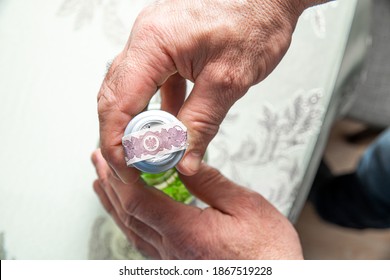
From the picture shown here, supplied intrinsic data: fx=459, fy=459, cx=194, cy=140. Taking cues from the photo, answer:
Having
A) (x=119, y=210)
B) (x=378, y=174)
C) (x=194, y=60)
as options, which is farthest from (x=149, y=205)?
(x=378, y=174)

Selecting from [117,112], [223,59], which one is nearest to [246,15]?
[223,59]

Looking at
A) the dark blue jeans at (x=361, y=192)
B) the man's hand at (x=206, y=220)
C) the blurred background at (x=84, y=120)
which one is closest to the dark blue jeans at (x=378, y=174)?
the dark blue jeans at (x=361, y=192)

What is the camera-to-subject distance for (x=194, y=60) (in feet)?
1.38

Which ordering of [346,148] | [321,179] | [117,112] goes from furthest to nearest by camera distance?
[346,148]
[321,179]
[117,112]

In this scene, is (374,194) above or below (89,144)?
below

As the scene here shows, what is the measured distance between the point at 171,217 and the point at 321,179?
2.08 feet

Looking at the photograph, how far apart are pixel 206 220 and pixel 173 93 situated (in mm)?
144

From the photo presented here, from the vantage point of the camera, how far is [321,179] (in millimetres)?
1047

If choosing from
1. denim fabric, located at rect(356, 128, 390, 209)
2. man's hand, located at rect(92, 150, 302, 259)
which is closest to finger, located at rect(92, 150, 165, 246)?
man's hand, located at rect(92, 150, 302, 259)

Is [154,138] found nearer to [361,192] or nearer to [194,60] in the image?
[194,60]
